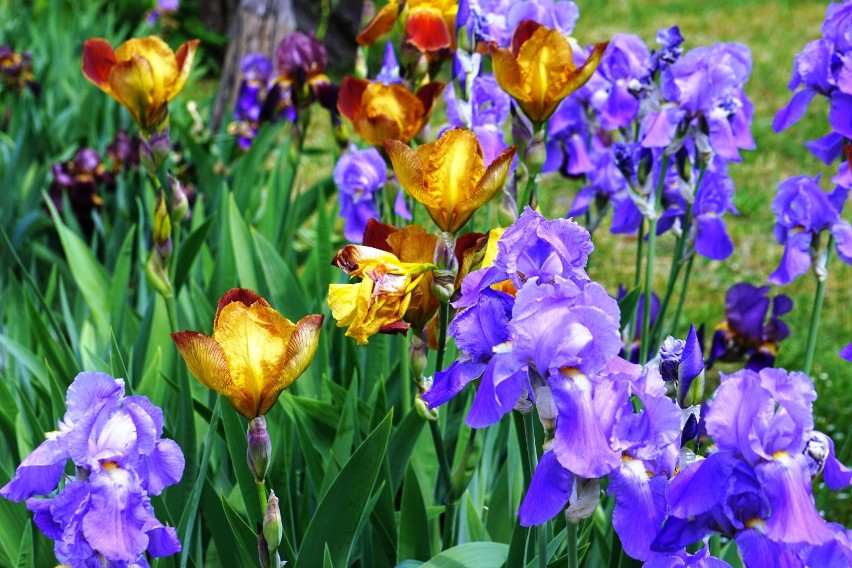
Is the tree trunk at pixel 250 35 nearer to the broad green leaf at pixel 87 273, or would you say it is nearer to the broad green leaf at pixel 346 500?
the broad green leaf at pixel 87 273

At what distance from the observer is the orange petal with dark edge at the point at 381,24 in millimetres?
1988

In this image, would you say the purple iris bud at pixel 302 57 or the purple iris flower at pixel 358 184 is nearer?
the purple iris flower at pixel 358 184

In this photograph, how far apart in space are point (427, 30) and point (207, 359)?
107 cm

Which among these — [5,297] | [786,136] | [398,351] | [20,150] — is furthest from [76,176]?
[786,136]

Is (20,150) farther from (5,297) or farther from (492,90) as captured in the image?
(492,90)

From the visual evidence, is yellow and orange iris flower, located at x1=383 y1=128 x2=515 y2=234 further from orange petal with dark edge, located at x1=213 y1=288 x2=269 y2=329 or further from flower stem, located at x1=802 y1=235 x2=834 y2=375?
flower stem, located at x1=802 y1=235 x2=834 y2=375

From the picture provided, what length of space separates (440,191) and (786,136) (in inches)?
180

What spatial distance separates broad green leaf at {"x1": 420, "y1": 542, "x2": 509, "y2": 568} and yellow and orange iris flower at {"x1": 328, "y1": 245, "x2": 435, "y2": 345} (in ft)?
1.14

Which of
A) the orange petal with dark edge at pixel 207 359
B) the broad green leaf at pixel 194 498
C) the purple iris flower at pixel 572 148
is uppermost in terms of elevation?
the purple iris flower at pixel 572 148

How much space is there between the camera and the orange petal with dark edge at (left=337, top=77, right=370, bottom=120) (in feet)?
5.92

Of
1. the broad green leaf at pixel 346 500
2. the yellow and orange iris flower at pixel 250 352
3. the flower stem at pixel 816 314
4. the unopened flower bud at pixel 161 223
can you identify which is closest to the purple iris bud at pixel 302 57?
the unopened flower bud at pixel 161 223

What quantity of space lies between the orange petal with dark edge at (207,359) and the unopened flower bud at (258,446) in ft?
0.19

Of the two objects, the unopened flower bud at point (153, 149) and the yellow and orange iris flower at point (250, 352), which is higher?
the unopened flower bud at point (153, 149)

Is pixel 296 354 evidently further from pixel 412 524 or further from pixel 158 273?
pixel 158 273
